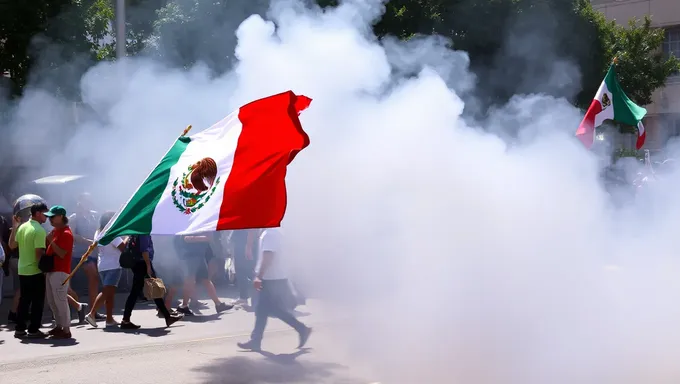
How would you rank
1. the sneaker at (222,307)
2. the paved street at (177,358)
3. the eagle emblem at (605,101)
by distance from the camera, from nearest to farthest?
the paved street at (177,358)
the sneaker at (222,307)
the eagle emblem at (605,101)

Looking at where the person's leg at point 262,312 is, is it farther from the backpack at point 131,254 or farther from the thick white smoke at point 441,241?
the backpack at point 131,254

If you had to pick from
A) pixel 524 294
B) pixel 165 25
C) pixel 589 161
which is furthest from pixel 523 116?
pixel 524 294

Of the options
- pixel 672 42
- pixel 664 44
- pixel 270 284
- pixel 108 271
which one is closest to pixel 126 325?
pixel 108 271

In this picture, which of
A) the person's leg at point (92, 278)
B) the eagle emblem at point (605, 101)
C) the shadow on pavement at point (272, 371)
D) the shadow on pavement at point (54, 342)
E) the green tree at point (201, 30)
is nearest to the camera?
the shadow on pavement at point (272, 371)

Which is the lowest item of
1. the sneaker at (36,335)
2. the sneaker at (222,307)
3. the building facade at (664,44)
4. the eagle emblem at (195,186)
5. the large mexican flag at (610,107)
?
the sneaker at (36,335)

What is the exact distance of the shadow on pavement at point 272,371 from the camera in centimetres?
702

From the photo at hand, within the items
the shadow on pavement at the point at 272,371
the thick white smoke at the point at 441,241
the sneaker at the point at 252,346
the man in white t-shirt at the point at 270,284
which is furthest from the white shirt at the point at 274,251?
the shadow on pavement at the point at 272,371

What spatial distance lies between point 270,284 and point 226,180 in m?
2.21

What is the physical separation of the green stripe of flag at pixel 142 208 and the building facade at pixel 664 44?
31.1 meters

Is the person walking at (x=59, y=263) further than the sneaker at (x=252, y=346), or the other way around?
the person walking at (x=59, y=263)

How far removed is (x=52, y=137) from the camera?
41.9ft

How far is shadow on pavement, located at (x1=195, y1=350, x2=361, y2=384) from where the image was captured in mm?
7023

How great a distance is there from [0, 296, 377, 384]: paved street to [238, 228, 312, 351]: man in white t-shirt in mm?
280

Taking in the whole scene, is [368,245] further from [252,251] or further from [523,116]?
[523,116]
